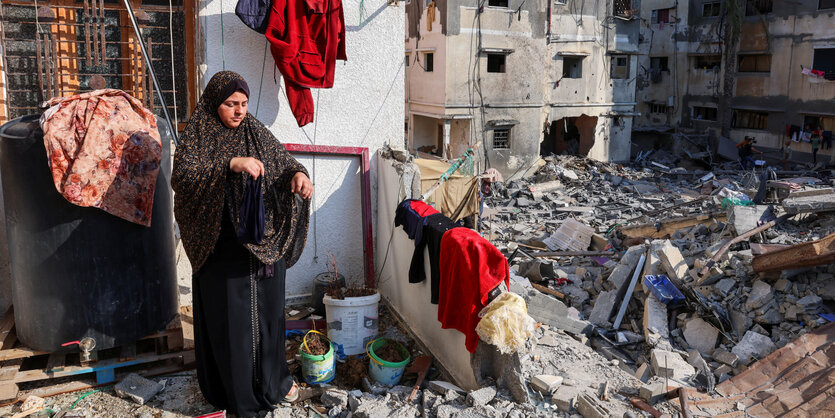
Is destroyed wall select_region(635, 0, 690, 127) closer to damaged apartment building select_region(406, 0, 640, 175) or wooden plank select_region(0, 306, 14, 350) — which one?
damaged apartment building select_region(406, 0, 640, 175)

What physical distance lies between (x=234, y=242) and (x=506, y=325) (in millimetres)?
1867

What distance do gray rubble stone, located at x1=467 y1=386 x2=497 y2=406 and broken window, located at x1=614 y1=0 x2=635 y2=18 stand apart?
2433 centimetres

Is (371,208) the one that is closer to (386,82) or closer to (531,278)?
(386,82)

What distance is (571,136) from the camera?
91.2 feet

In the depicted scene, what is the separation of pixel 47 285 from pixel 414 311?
9.68ft

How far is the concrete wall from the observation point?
4602mm

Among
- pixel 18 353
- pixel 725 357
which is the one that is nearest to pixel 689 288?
pixel 725 357

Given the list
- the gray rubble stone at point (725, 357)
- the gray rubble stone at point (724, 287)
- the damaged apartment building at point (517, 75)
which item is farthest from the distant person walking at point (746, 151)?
the gray rubble stone at point (725, 357)

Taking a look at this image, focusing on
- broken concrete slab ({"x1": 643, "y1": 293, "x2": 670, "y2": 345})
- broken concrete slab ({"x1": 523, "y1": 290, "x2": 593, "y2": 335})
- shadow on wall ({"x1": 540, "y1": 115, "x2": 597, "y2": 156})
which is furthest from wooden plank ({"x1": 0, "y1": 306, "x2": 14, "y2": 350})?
shadow on wall ({"x1": 540, "y1": 115, "x2": 597, "y2": 156})

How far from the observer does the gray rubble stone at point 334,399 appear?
4.25 metres

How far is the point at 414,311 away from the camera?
5539mm

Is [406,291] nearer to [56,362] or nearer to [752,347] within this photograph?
[56,362]

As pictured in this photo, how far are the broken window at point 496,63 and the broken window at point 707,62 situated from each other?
1300 centimetres

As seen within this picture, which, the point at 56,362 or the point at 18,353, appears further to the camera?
the point at 56,362
